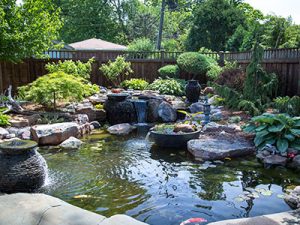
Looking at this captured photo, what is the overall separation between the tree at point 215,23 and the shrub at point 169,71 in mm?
5963

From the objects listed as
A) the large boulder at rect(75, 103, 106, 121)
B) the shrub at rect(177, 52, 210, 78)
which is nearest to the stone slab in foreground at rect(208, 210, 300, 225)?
the large boulder at rect(75, 103, 106, 121)

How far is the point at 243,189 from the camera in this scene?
4.95 meters

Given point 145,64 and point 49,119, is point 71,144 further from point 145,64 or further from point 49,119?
point 145,64

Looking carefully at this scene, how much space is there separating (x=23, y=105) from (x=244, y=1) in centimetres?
2459

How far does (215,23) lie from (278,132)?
13.8 m

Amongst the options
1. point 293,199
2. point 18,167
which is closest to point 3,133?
point 18,167

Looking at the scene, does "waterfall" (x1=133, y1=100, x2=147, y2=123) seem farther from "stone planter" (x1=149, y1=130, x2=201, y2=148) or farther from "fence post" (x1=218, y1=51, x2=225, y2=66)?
"fence post" (x1=218, y1=51, x2=225, y2=66)

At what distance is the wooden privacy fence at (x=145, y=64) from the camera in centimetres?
988

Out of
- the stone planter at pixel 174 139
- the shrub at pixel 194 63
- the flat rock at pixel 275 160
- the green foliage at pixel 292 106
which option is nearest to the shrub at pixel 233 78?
the shrub at pixel 194 63

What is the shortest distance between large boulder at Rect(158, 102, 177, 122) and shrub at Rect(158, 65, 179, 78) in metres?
3.77

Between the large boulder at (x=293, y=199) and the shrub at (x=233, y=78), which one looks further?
the shrub at (x=233, y=78)

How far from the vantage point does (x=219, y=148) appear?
6.61 m

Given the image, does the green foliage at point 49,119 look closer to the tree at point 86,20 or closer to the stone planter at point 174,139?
the stone planter at point 174,139

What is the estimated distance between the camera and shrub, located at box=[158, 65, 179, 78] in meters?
14.3
